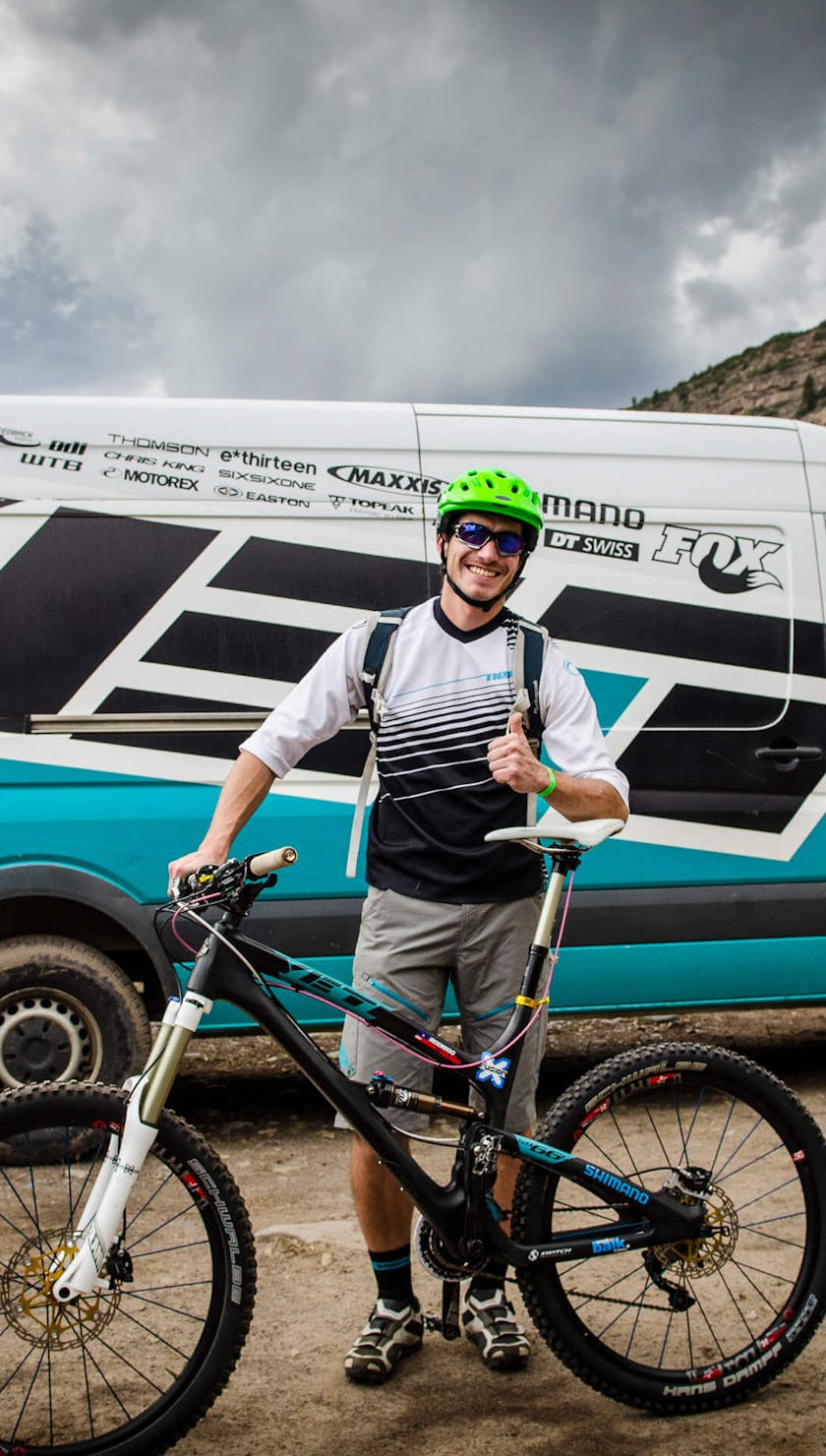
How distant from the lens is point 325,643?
14.0 ft

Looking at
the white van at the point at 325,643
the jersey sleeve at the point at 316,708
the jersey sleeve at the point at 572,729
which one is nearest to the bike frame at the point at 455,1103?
the jersey sleeve at the point at 572,729

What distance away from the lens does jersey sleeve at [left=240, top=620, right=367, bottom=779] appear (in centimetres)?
281

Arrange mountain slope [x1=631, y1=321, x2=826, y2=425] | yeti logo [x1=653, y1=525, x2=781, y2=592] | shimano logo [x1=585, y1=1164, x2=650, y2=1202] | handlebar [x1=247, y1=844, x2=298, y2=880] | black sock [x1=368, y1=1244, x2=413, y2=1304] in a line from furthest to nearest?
mountain slope [x1=631, y1=321, x2=826, y2=425], yeti logo [x1=653, y1=525, x2=781, y2=592], black sock [x1=368, y1=1244, x2=413, y2=1304], shimano logo [x1=585, y1=1164, x2=650, y2=1202], handlebar [x1=247, y1=844, x2=298, y2=880]

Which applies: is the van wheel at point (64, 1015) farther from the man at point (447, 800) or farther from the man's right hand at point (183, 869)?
the man's right hand at point (183, 869)

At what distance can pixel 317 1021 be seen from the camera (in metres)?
4.07

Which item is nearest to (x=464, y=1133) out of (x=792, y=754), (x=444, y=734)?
(x=444, y=734)

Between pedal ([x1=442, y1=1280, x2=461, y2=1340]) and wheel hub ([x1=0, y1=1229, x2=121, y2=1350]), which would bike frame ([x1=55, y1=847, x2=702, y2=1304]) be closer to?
pedal ([x1=442, y1=1280, x2=461, y2=1340])

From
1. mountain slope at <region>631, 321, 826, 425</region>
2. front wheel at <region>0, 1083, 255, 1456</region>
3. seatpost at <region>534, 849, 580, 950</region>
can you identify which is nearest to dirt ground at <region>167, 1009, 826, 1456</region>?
front wheel at <region>0, 1083, 255, 1456</region>

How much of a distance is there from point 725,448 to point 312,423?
1.45 metres

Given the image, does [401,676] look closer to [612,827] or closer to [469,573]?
[469,573]

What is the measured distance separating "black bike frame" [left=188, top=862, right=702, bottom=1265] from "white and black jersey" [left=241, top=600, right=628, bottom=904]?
29 centimetres

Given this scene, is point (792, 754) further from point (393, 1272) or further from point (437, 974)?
point (393, 1272)

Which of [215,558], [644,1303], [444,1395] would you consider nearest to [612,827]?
[644,1303]

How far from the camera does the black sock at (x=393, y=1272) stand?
292cm
